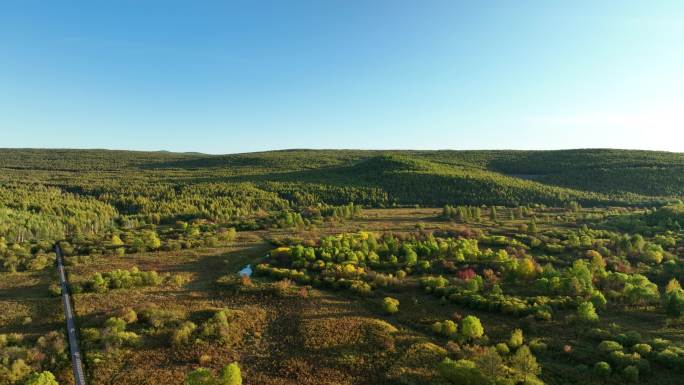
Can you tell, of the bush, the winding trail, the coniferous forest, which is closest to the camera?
Answer: the winding trail

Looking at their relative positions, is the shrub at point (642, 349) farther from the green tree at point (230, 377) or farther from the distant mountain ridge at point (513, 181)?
the distant mountain ridge at point (513, 181)

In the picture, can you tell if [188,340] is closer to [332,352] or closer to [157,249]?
[332,352]

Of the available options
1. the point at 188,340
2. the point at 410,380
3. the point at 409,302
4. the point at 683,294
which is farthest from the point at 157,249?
the point at 683,294

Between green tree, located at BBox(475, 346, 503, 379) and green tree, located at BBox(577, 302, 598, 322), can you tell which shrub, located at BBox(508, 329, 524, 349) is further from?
green tree, located at BBox(577, 302, 598, 322)

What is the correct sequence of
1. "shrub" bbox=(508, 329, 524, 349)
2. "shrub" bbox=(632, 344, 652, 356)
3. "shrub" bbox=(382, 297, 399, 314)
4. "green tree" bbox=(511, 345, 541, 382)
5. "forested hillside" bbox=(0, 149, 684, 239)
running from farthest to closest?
"forested hillside" bbox=(0, 149, 684, 239) → "shrub" bbox=(382, 297, 399, 314) → "shrub" bbox=(508, 329, 524, 349) → "shrub" bbox=(632, 344, 652, 356) → "green tree" bbox=(511, 345, 541, 382)

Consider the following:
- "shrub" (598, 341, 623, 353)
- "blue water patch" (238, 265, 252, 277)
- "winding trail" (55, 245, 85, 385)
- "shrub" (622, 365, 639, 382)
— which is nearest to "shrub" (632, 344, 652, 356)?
"shrub" (598, 341, 623, 353)

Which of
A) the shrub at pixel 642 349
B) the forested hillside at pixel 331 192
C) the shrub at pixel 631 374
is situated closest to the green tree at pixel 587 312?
the shrub at pixel 642 349
